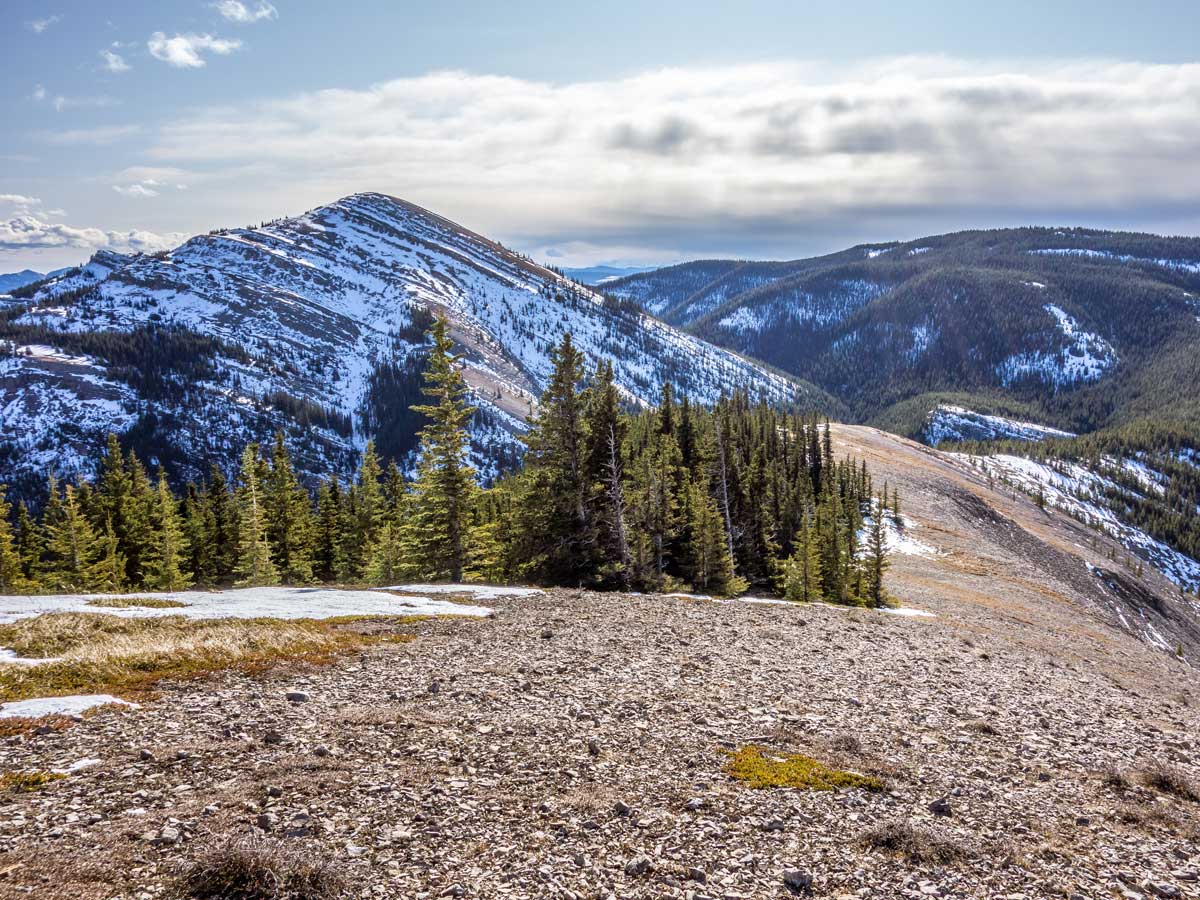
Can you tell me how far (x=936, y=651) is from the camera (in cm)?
2598

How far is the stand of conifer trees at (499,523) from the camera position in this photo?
127ft

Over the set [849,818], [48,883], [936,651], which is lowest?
[936,651]

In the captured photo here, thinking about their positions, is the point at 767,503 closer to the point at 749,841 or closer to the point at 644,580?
the point at 644,580

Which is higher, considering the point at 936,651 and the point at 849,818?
the point at 849,818

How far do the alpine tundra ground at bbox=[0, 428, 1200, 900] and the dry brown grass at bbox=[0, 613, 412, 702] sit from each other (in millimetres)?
1159

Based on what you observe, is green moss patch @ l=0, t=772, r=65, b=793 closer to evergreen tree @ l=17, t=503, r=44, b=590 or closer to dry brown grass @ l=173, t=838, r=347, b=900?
dry brown grass @ l=173, t=838, r=347, b=900

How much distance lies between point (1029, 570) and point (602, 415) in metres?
96.7

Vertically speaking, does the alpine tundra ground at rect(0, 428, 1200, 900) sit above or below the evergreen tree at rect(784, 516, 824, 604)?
above

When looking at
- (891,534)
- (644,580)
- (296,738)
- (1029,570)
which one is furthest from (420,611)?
(1029,570)

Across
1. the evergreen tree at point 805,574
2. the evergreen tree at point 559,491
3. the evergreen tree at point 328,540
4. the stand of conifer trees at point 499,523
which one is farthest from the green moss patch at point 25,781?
the evergreen tree at point 328,540

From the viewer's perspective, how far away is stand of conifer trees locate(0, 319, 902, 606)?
1523 inches

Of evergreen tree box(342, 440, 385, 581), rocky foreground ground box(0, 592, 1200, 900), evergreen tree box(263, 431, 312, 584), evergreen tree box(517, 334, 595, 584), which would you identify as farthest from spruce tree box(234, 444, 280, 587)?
rocky foreground ground box(0, 592, 1200, 900)

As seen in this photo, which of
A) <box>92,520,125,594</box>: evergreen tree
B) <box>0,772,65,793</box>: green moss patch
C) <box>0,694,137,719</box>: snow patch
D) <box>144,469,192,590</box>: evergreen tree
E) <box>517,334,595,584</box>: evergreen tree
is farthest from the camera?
<box>144,469,192,590</box>: evergreen tree

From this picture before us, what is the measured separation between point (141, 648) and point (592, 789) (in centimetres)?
1251
